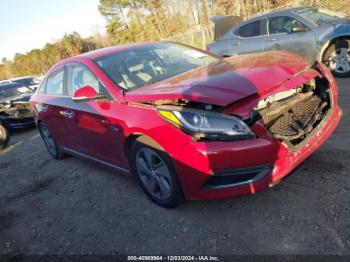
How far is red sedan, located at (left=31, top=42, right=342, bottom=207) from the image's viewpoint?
2.64 metres

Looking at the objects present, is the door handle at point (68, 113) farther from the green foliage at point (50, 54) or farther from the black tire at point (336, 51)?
the green foliage at point (50, 54)

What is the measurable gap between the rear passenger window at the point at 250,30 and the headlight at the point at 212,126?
5806 millimetres

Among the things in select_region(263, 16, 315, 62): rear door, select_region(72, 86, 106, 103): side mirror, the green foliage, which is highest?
select_region(72, 86, 106, 103): side mirror

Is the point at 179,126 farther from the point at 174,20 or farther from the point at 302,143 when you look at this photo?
the point at 174,20

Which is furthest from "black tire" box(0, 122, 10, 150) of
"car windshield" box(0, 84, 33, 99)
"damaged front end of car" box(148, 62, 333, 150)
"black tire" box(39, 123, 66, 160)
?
"damaged front end of car" box(148, 62, 333, 150)

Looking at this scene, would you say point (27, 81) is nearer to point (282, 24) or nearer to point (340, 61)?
point (282, 24)

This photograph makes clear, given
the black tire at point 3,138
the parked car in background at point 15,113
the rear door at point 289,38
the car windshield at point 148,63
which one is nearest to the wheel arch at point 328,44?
the rear door at point 289,38

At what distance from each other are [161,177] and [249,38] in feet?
19.0

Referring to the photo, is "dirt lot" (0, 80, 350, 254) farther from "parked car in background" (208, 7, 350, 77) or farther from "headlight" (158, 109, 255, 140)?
"parked car in background" (208, 7, 350, 77)

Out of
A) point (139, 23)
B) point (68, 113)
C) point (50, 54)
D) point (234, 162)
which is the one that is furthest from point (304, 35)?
point (50, 54)

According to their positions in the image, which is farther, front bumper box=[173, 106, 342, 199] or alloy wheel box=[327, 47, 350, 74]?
alloy wheel box=[327, 47, 350, 74]

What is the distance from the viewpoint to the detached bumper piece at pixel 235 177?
8.77ft

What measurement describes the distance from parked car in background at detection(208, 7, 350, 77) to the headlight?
492 centimetres

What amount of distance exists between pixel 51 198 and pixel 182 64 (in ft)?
7.68
